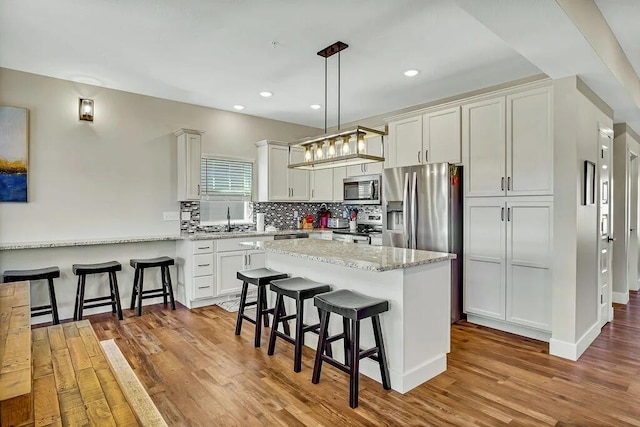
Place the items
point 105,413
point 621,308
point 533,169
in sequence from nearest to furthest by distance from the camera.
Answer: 1. point 105,413
2. point 533,169
3. point 621,308

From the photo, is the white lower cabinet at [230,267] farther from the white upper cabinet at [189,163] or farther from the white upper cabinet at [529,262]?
the white upper cabinet at [529,262]

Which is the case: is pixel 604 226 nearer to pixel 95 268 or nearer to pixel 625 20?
pixel 625 20

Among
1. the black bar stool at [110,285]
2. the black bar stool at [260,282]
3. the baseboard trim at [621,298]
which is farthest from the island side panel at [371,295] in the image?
the baseboard trim at [621,298]

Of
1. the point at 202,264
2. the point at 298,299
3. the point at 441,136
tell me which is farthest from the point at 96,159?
the point at 441,136

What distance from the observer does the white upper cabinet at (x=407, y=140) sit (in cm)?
439

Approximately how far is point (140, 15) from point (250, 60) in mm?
1057

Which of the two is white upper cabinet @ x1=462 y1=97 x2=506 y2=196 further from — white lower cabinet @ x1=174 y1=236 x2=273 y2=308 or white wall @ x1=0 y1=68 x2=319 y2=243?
white wall @ x1=0 y1=68 x2=319 y2=243

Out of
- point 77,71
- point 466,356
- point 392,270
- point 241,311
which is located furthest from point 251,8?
point 466,356

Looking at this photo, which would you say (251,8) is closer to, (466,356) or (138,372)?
(138,372)

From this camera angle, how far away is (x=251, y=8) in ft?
8.52

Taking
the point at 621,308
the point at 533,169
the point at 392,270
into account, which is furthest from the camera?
the point at 621,308

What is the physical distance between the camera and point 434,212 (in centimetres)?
395

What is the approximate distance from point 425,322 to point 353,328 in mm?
632

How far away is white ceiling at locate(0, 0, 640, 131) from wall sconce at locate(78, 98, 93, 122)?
0.25 metres
